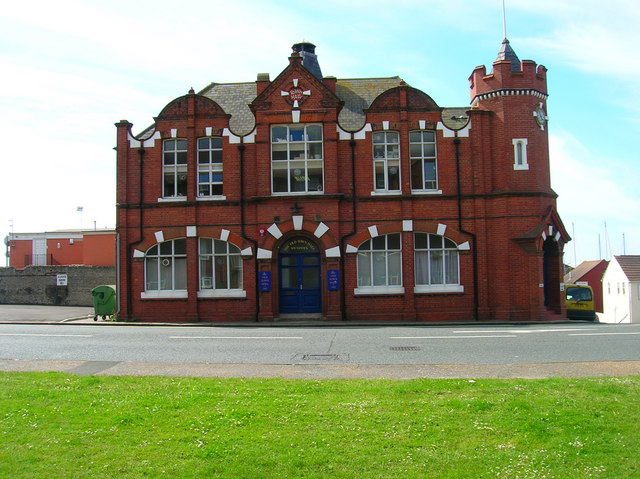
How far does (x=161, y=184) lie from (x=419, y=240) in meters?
10.1

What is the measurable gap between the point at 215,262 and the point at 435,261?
831cm

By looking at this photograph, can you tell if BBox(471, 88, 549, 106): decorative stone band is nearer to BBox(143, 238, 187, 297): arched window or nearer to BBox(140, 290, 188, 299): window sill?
BBox(143, 238, 187, 297): arched window

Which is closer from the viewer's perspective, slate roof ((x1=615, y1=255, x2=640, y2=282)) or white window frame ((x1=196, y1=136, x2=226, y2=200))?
white window frame ((x1=196, y1=136, x2=226, y2=200))

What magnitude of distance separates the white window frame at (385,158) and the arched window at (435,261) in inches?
84.4

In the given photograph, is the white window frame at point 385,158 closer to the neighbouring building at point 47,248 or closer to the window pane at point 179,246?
the window pane at point 179,246

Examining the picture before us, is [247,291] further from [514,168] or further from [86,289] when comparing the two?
[86,289]

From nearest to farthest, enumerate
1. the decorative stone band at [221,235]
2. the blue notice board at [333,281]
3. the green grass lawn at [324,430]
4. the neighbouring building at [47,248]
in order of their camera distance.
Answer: the green grass lawn at [324,430], the blue notice board at [333,281], the decorative stone band at [221,235], the neighbouring building at [47,248]

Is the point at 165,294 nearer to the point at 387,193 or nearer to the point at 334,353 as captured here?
the point at 387,193

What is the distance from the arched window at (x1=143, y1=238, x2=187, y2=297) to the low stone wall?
43.4ft

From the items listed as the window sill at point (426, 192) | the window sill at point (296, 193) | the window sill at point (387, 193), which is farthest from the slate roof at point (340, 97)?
the window sill at point (426, 192)

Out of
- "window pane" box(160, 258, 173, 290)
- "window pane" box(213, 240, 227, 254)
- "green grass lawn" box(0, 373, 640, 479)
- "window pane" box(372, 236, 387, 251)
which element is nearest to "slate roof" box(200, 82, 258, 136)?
"window pane" box(213, 240, 227, 254)

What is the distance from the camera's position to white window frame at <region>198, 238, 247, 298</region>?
78.0 ft

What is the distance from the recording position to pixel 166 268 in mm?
24281

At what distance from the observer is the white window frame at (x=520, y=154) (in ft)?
77.3
